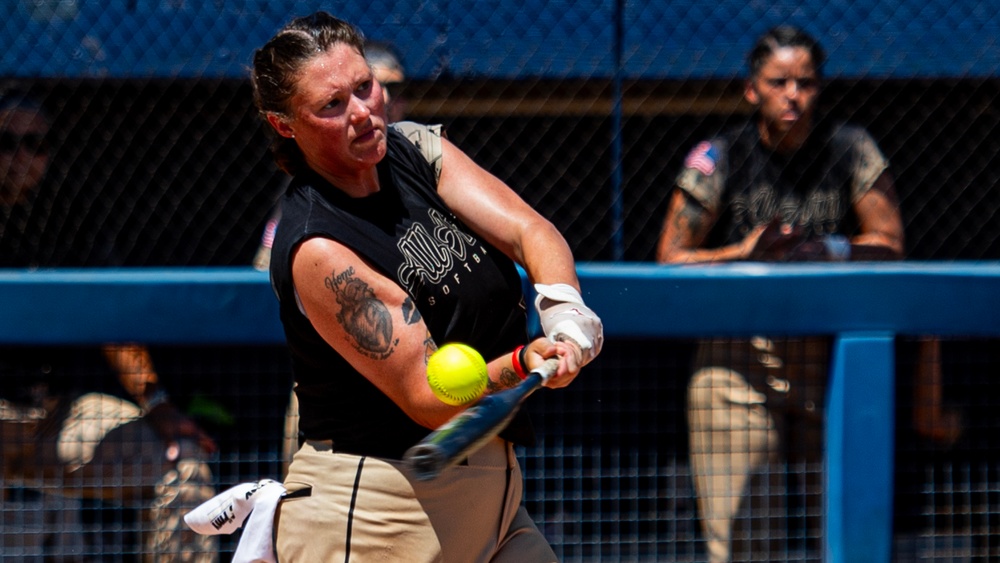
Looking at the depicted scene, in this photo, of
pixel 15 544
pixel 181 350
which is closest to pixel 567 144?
pixel 181 350

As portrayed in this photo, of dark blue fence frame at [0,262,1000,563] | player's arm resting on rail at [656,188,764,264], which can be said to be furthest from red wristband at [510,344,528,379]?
player's arm resting on rail at [656,188,764,264]

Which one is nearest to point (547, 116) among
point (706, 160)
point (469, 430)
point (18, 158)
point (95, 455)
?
point (706, 160)

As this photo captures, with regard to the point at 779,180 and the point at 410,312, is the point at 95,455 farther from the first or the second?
the point at 779,180

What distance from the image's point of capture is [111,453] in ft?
11.4

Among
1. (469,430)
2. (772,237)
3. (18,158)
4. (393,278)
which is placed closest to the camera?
(469,430)

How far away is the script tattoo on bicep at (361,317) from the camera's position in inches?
80.5

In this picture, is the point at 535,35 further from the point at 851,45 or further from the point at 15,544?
the point at 15,544

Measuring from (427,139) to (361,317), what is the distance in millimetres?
501

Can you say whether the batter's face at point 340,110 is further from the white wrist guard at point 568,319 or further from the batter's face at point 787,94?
the batter's face at point 787,94

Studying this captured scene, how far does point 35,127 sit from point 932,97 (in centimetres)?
320

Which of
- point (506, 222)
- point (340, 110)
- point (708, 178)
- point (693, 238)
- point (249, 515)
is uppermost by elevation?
point (708, 178)

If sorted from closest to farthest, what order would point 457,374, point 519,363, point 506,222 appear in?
point 457,374, point 519,363, point 506,222

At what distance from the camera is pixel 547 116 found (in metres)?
4.20

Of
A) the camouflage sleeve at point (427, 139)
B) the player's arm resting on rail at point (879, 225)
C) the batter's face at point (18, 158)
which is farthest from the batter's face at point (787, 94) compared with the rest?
the batter's face at point (18, 158)
